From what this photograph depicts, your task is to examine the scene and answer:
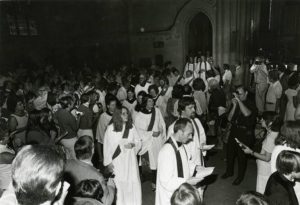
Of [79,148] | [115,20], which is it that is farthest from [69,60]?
[79,148]

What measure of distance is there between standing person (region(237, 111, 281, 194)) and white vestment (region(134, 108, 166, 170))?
2.07 m

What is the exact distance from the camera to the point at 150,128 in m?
6.41

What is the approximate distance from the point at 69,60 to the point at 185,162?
1484 cm

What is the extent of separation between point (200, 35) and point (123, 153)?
14.8m

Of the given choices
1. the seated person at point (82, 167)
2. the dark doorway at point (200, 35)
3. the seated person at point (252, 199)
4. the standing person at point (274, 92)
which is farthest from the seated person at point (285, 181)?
the dark doorway at point (200, 35)

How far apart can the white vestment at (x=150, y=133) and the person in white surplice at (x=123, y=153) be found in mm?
979

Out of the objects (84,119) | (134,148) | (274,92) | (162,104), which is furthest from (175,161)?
(274,92)

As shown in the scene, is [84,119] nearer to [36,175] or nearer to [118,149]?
[118,149]

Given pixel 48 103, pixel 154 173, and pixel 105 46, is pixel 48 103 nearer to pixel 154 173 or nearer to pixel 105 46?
pixel 154 173

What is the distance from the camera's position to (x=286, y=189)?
133 inches

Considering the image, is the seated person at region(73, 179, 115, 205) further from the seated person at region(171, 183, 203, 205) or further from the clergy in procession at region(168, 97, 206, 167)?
the clergy in procession at region(168, 97, 206, 167)

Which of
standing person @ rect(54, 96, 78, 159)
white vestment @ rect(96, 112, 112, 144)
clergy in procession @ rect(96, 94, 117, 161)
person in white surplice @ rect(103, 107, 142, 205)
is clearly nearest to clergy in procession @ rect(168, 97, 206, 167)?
person in white surplice @ rect(103, 107, 142, 205)

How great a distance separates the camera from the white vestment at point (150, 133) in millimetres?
6424

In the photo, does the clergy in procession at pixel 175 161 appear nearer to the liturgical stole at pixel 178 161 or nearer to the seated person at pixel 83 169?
the liturgical stole at pixel 178 161
